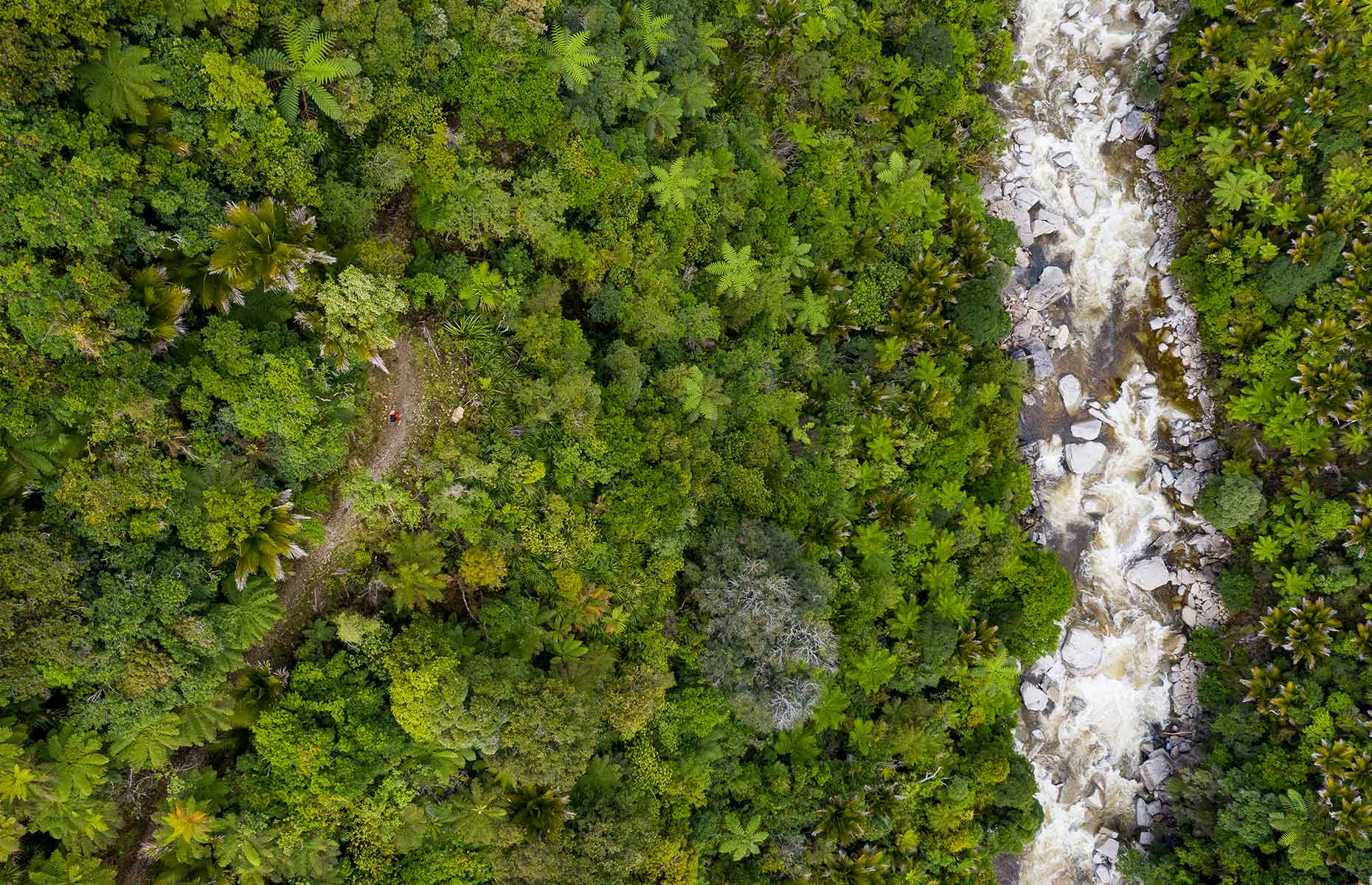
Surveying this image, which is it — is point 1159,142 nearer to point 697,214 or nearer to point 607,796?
point 697,214

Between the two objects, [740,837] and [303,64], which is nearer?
[303,64]

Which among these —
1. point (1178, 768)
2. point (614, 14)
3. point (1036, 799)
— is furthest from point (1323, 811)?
point (614, 14)

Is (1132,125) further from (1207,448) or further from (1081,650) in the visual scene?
(1081,650)

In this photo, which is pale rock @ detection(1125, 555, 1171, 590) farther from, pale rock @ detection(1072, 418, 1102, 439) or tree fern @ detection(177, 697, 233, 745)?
tree fern @ detection(177, 697, 233, 745)

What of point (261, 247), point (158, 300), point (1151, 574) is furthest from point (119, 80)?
point (1151, 574)

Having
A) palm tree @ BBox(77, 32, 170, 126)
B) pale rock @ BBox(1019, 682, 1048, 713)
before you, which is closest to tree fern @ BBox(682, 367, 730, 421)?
palm tree @ BBox(77, 32, 170, 126)
